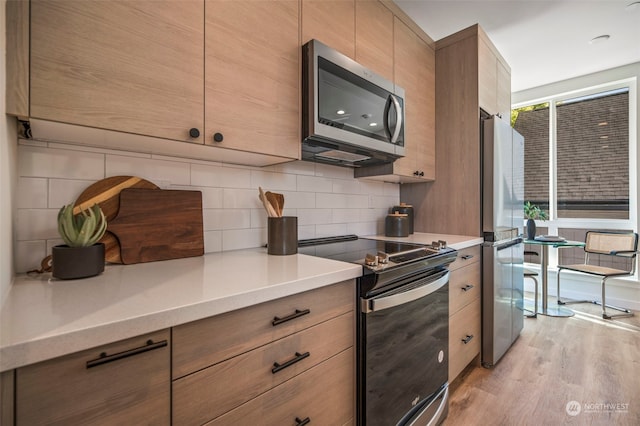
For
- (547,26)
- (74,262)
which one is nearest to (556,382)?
(74,262)

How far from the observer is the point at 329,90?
139cm

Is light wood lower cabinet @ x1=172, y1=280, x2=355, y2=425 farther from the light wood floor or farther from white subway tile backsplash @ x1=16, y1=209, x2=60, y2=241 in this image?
the light wood floor

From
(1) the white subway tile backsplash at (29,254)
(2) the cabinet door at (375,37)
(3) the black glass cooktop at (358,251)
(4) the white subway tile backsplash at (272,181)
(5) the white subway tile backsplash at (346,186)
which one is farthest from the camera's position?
(5) the white subway tile backsplash at (346,186)

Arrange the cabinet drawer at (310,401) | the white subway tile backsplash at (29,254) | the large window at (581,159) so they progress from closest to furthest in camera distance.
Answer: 1. the cabinet drawer at (310,401)
2. the white subway tile backsplash at (29,254)
3. the large window at (581,159)

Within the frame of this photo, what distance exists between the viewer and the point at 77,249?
857mm

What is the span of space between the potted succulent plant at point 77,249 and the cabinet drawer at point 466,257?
173cm

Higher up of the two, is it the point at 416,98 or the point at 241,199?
the point at 416,98

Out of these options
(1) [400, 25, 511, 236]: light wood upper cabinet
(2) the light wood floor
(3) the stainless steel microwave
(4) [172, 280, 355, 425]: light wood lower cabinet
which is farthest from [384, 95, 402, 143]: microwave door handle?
(2) the light wood floor

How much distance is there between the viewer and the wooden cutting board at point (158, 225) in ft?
3.55

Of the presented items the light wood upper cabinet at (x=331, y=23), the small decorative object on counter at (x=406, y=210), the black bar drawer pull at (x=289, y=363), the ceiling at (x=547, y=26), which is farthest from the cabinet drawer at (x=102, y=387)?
the ceiling at (x=547, y=26)

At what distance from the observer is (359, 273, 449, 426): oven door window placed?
1098 mm

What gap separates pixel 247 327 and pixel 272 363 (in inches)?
5.9

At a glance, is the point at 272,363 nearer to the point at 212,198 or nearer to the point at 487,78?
the point at 212,198

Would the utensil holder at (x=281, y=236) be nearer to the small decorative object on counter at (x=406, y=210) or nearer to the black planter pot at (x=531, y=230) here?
the small decorative object on counter at (x=406, y=210)
